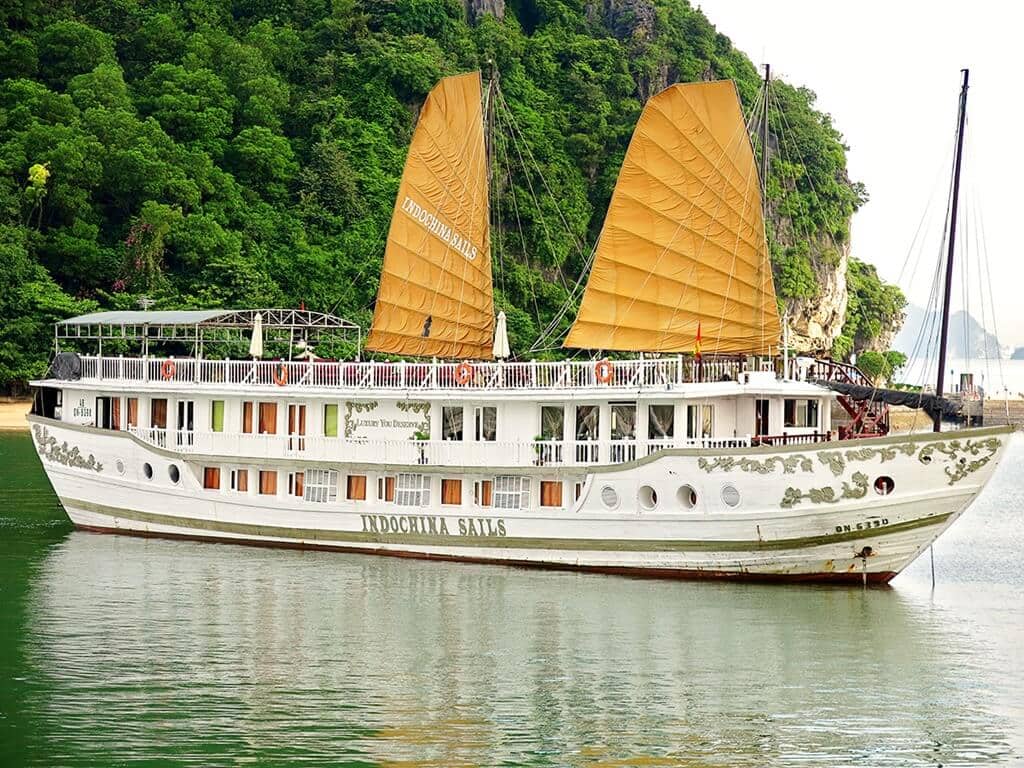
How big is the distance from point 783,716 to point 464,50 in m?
57.1

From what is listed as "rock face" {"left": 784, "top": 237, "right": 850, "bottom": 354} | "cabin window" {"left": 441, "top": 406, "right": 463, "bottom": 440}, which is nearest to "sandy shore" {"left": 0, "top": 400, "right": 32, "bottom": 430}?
"cabin window" {"left": 441, "top": 406, "right": 463, "bottom": 440}

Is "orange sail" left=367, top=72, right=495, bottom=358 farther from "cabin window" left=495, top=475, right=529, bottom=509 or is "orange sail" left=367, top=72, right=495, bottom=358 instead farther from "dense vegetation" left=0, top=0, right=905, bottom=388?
"dense vegetation" left=0, top=0, right=905, bottom=388

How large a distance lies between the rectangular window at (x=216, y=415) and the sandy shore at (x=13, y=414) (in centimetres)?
2512

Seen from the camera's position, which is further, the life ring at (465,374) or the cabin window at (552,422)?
the life ring at (465,374)

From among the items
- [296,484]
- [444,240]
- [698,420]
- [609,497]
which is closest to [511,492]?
[609,497]

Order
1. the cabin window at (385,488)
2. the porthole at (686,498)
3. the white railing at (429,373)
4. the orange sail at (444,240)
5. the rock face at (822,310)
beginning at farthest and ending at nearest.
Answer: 1. the rock face at (822,310)
2. the orange sail at (444,240)
3. the cabin window at (385,488)
4. the white railing at (429,373)
5. the porthole at (686,498)

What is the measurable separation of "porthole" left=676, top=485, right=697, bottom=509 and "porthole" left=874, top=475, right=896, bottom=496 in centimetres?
240

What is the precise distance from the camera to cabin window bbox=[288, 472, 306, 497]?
25.4 metres

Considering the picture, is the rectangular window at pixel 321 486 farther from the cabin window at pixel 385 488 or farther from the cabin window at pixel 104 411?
the cabin window at pixel 104 411

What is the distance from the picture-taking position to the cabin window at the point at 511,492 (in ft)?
78.3

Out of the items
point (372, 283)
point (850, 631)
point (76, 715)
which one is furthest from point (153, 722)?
point (372, 283)

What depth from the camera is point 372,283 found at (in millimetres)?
57844

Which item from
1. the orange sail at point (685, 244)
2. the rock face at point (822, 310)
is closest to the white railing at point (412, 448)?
the orange sail at point (685, 244)

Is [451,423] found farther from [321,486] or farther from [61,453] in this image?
[61,453]
